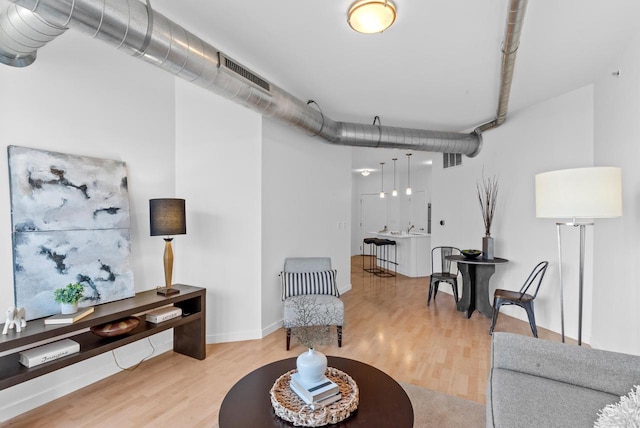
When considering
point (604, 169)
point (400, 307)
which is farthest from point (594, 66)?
point (400, 307)

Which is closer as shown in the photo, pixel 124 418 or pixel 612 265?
pixel 124 418

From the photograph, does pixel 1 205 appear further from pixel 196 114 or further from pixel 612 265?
pixel 612 265

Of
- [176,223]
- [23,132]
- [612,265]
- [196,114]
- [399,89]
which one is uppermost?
[399,89]

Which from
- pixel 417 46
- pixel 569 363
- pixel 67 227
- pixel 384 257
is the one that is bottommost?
pixel 384 257

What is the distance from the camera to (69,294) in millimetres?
2111

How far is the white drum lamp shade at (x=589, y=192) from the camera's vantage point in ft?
6.56

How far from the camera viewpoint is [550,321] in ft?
12.3

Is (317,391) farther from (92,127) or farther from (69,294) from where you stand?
(92,127)

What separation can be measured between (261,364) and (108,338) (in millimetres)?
1262

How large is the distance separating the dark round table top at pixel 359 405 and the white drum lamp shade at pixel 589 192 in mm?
1677

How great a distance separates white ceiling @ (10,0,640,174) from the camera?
214 centimetres

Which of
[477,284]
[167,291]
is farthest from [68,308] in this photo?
[477,284]

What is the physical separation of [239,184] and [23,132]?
1.73 meters

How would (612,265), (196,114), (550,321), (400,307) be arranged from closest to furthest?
(612,265), (196,114), (550,321), (400,307)
